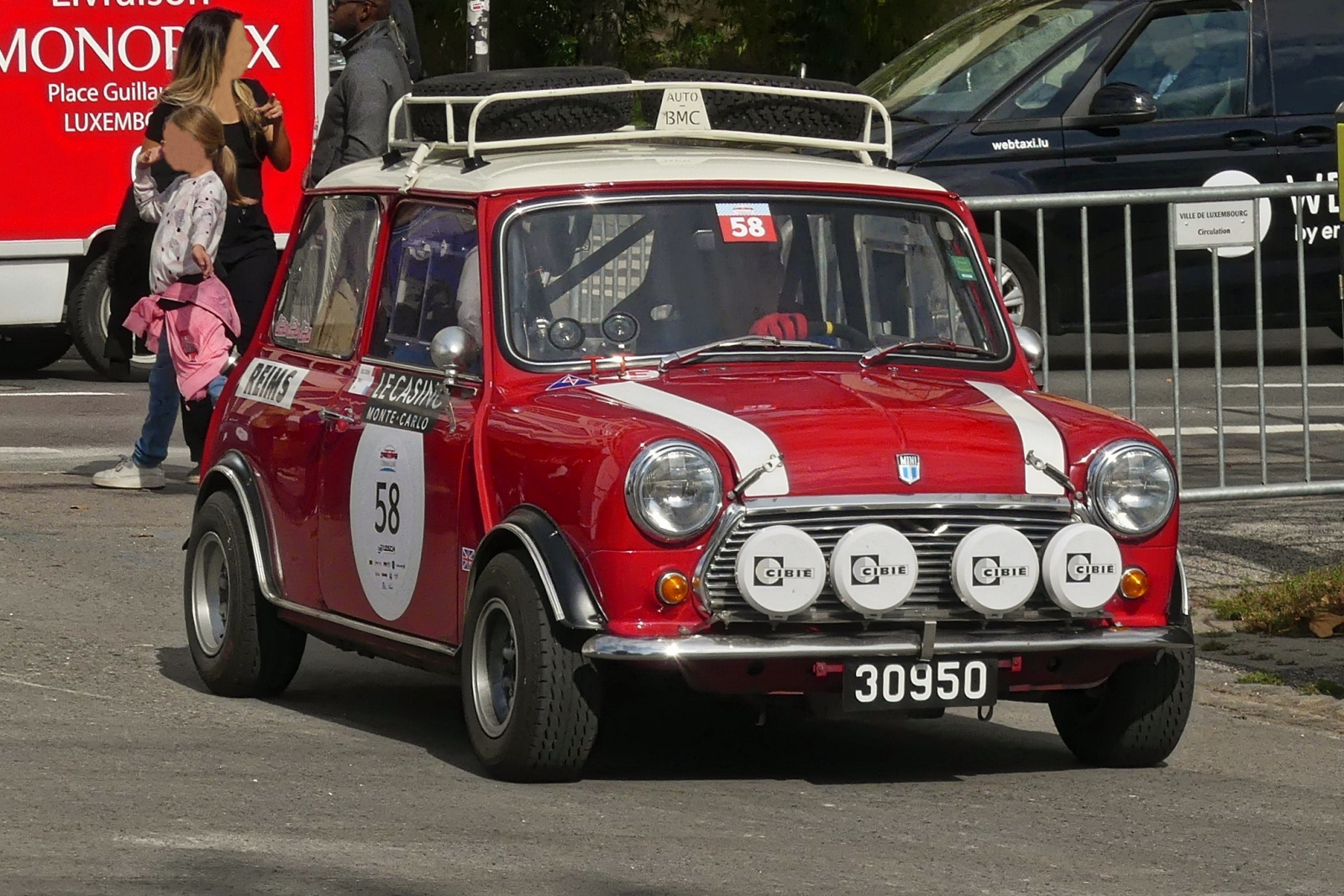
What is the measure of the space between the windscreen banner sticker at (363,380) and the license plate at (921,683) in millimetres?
1863

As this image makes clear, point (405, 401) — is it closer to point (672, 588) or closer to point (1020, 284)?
point (672, 588)

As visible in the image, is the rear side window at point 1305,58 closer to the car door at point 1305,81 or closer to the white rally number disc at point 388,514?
the car door at point 1305,81

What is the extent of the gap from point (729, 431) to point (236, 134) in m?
6.37

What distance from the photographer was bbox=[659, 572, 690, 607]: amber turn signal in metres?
6.25

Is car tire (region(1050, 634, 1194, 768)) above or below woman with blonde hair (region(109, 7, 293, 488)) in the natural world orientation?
below

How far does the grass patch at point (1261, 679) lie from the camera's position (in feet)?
27.3

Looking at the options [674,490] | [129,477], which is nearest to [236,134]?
[129,477]

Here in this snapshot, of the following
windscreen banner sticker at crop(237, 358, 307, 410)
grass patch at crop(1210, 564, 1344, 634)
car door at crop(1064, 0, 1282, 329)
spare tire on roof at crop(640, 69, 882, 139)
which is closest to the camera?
windscreen banner sticker at crop(237, 358, 307, 410)

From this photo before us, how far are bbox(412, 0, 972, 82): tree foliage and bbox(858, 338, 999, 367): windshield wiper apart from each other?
2259 centimetres

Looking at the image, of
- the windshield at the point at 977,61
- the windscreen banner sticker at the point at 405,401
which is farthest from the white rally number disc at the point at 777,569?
the windshield at the point at 977,61

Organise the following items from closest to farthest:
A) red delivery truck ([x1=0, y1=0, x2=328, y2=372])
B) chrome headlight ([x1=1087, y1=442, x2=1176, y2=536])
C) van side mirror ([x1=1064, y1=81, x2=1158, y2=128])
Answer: chrome headlight ([x1=1087, y1=442, x2=1176, y2=536]), van side mirror ([x1=1064, y1=81, x2=1158, y2=128]), red delivery truck ([x1=0, y1=0, x2=328, y2=372])

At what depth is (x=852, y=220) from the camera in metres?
7.45

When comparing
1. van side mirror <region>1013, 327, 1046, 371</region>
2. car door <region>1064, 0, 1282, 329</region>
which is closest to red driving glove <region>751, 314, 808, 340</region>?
van side mirror <region>1013, 327, 1046, 371</region>

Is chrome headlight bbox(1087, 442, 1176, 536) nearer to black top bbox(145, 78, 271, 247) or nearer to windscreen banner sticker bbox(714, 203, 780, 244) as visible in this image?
windscreen banner sticker bbox(714, 203, 780, 244)
